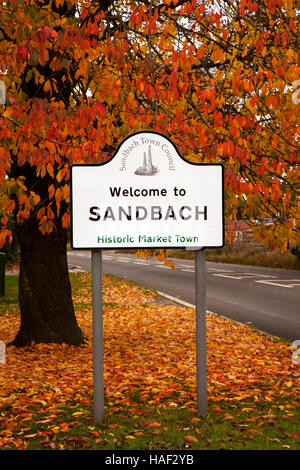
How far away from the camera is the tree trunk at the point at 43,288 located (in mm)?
7766

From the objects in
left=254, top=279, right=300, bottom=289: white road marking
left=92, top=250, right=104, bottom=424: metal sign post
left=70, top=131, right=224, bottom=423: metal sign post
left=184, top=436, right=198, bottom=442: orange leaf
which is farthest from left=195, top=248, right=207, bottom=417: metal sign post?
left=254, top=279, right=300, bottom=289: white road marking

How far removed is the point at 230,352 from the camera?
785 cm

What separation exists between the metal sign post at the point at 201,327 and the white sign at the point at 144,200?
204 mm

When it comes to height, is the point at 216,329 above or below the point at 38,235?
below

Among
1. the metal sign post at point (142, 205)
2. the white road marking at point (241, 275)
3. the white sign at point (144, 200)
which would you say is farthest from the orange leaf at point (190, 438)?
the white road marking at point (241, 275)

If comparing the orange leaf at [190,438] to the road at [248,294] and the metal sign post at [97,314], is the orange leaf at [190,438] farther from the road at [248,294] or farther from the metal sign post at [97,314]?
the road at [248,294]

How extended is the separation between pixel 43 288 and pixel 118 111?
295 centimetres

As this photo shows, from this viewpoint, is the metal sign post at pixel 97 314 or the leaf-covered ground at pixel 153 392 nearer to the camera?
the leaf-covered ground at pixel 153 392

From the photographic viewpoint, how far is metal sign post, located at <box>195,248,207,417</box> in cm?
463

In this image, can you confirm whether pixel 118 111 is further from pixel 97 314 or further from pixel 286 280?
pixel 286 280

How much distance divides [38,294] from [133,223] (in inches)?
149

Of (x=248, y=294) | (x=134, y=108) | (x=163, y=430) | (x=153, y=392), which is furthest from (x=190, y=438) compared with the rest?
(x=248, y=294)

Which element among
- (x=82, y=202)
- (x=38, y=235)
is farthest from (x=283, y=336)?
(x=82, y=202)

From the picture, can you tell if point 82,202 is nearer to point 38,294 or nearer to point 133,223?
point 133,223
